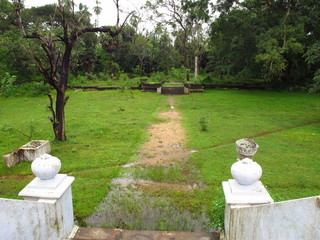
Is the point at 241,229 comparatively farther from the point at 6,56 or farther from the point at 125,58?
the point at 125,58

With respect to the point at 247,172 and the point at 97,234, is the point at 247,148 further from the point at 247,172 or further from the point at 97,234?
the point at 97,234

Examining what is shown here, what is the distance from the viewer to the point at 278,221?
109 inches

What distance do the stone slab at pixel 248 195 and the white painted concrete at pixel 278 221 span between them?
2.2 inches

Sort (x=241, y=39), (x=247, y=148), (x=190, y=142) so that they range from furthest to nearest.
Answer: (x=241, y=39) → (x=190, y=142) → (x=247, y=148)

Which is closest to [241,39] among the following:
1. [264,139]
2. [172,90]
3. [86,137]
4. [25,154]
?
[172,90]

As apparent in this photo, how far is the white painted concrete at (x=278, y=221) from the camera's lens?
2688mm

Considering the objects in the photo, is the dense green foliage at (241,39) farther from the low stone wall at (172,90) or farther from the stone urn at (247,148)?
the stone urn at (247,148)

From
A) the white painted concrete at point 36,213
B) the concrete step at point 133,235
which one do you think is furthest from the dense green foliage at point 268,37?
the white painted concrete at point 36,213

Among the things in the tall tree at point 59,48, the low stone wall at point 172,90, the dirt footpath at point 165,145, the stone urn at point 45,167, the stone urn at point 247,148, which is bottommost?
the dirt footpath at point 165,145

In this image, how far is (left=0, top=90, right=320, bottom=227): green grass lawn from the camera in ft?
16.9

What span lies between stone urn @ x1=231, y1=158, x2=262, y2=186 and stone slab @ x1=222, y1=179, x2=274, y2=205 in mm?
→ 90

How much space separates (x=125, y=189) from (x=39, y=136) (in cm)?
465

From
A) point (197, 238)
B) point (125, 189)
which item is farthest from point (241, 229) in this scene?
point (125, 189)

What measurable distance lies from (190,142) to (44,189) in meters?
5.60
